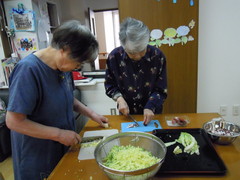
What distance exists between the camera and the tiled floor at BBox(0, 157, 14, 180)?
7.00 ft

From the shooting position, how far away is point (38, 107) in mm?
965

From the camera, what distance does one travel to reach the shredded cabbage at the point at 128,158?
0.80 m

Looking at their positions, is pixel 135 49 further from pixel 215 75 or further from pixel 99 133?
pixel 215 75

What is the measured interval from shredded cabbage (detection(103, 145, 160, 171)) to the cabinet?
1849mm

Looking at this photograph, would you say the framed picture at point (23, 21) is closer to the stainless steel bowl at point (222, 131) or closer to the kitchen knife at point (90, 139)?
the kitchen knife at point (90, 139)

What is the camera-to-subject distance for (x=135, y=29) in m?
1.17

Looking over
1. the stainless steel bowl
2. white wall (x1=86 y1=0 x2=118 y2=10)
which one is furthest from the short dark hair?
white wall (x1=86 y1=0 x2=118 y2=10)

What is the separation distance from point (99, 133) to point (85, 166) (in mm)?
340

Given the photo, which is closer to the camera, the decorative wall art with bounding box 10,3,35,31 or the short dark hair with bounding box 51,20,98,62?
Result: the short dark hair with bounding box 51,20,98,62

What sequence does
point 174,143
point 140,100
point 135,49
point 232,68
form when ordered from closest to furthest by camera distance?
1. point 174,143
2. point 135,49
3. point 140,100
4. point 232,68

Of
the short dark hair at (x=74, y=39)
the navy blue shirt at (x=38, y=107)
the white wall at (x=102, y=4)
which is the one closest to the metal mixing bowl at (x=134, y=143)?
the navy blue shirt at (x=38, y=107)

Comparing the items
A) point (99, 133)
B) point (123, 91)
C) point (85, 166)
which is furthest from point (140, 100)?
point (85, 166)

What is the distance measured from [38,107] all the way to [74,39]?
0.39 meters

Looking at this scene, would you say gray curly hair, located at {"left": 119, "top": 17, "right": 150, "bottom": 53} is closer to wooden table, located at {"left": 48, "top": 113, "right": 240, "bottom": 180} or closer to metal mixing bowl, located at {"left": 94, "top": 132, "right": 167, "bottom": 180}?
metal mixing bowl, located at {"left": 94, "top": 132, "right": 167, "bottom": 180}
